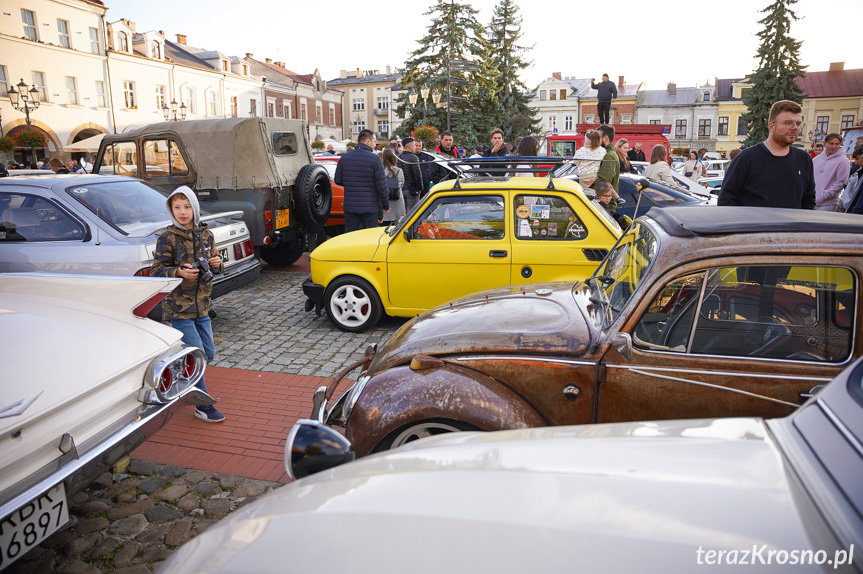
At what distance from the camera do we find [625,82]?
7125cm

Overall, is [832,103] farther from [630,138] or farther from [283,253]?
[283,253]

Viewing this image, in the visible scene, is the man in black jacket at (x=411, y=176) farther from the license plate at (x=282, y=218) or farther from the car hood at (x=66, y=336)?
the car hood at (x=66, y=336)

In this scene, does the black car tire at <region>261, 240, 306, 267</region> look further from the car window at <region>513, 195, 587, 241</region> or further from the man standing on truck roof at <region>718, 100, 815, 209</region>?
the man standing on truck roof at <region>718, 100, 815, 209</region>

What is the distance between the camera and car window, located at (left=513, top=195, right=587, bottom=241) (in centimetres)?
557

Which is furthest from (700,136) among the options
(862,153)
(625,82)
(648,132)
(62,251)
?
(62,251)

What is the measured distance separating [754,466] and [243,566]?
1.16m

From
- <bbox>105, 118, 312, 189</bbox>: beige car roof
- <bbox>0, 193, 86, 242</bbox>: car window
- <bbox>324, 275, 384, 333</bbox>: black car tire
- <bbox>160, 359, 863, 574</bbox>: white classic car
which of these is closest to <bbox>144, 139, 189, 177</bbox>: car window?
<bbox>105, 118, 312, 189</bbox>: beige car roof

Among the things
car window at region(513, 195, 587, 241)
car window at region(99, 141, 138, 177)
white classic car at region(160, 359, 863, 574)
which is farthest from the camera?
car window at region(99, 141, 138, 177)

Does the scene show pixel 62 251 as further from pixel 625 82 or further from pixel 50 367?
pixel 625 82

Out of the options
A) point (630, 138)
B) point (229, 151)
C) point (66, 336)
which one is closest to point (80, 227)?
point (66, 336)

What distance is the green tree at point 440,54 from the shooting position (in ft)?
112

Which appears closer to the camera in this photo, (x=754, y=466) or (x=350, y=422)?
(x=754, y=466)

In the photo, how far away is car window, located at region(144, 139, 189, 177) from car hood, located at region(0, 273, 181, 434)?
5755 millimetres

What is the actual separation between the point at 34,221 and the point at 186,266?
8.43 feet
